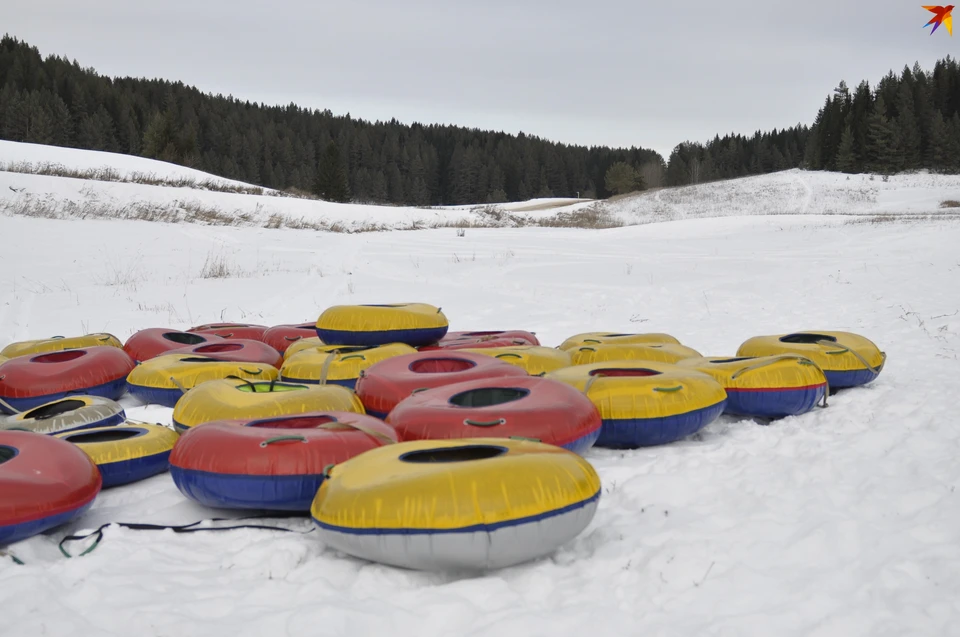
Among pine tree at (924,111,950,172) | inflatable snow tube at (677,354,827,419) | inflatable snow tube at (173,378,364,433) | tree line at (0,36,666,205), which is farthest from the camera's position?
tree line at (0,36,666,205)

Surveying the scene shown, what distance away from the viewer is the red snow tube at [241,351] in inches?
252

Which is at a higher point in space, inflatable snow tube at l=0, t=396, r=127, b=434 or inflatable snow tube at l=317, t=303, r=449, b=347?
inflatable snow tube at l=317, t=303, r=449, b=347

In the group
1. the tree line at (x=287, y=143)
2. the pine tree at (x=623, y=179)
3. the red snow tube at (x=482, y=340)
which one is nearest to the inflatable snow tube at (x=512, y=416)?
the red snow tube at (x=482, y=340)

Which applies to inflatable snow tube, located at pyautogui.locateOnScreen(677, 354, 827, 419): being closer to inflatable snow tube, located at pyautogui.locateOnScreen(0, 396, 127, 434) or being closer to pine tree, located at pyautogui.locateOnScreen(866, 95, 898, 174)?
inflatable snow tube, located at pyautogui.locateOnScreen(0, 396, 127, 434)

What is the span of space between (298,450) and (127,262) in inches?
460

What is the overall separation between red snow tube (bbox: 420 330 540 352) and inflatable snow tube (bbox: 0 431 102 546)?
131 inches

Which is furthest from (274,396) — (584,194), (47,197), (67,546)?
(584,194)

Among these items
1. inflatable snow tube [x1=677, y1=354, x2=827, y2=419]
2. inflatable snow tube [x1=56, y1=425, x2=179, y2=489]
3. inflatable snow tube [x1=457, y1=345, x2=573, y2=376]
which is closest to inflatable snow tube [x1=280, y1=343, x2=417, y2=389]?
inflatable snow tube [x1=457, y1=345, x2=573, y2=376]

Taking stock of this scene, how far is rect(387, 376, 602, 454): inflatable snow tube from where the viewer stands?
3938mm

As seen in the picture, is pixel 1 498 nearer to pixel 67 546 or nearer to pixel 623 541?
pixel 67 546

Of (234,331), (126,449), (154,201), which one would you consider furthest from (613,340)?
(154,201)

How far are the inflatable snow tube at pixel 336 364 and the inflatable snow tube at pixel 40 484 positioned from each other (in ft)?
7.25

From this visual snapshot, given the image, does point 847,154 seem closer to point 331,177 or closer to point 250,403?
point 331,177

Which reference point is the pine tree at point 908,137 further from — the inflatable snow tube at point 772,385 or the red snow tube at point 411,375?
the red snow tube at point 411,375
